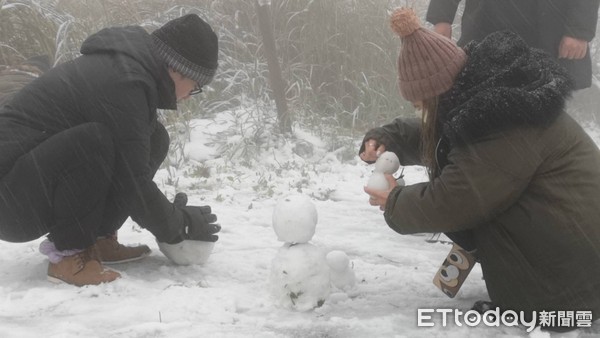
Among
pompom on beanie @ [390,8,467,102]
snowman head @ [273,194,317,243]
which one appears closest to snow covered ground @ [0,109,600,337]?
snowman head @ [273,194,317,243]

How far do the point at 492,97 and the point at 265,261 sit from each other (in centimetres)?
140

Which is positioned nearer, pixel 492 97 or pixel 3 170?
pixel 492 97

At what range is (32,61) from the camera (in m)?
4.88

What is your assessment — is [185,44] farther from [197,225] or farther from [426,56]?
[426,56]

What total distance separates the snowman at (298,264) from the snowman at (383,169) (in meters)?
0.27

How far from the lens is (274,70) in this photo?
4910 mm

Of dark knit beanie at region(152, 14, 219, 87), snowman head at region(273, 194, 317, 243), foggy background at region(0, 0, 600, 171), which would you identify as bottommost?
foggy background at region(0, 0, 600, 171)

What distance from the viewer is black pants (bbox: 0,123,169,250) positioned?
7.68ft

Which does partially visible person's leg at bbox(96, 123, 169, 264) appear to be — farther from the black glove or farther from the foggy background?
the foggy background

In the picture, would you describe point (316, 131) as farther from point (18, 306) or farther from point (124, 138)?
point (18, 306)

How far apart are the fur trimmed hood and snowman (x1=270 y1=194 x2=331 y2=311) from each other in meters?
0.63

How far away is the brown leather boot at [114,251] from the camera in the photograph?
Result: 9.00 feet

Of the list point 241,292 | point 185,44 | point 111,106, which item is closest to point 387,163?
point 241,292

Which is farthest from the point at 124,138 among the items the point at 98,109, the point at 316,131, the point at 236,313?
the point at 316,131
